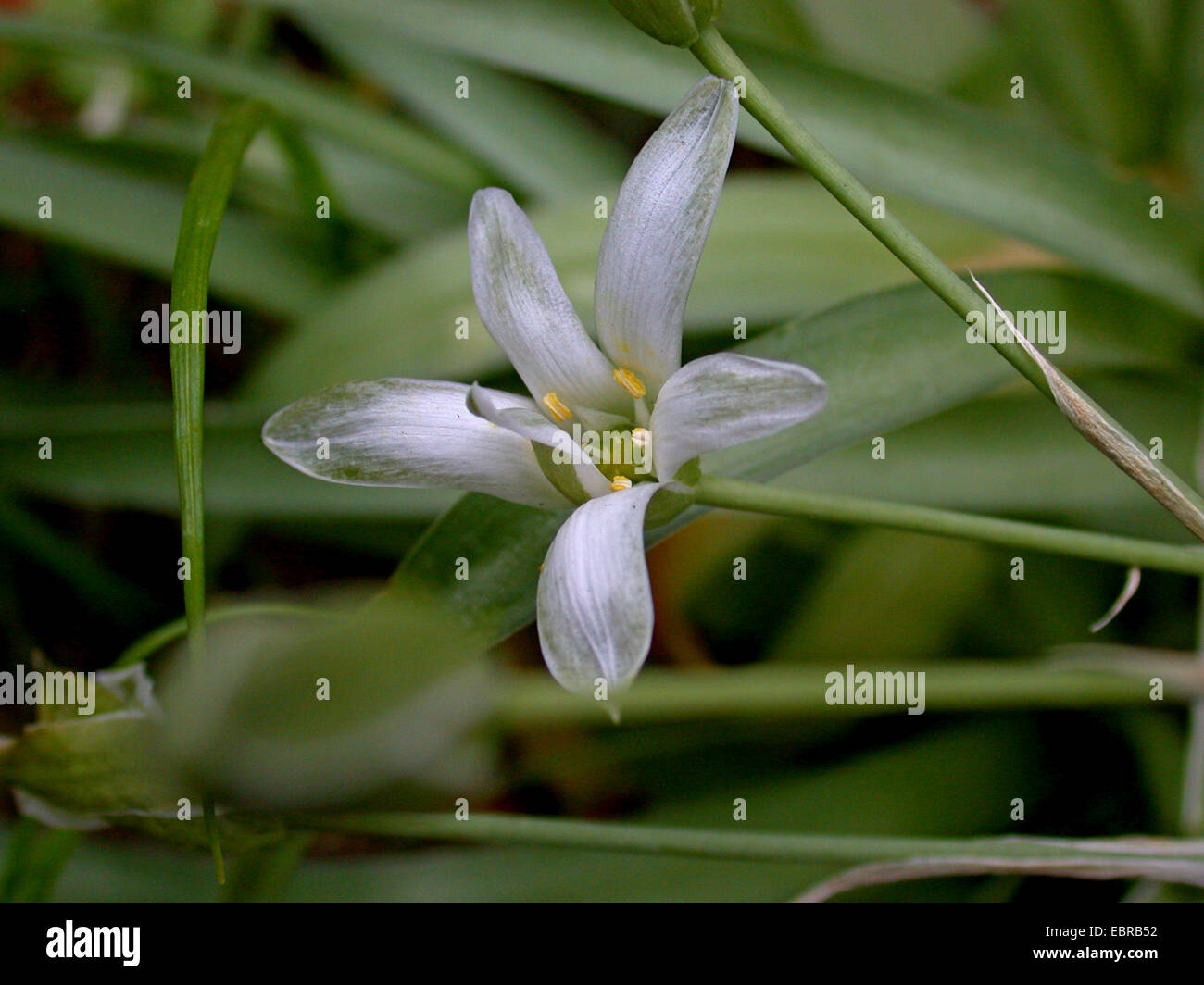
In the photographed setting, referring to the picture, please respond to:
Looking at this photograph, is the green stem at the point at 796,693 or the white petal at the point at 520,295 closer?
the white petal at the point at 520,295

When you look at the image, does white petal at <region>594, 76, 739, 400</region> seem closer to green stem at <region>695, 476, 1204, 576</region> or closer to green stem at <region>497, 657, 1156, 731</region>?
green stem at <region>695, 476, 1204, 576</region>

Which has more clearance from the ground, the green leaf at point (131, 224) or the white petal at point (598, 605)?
the green leaf at point (131, 224)

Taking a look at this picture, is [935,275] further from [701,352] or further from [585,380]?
[701,352]

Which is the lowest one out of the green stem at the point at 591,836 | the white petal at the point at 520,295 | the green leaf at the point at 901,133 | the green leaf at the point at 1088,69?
the green stem at the point at 591,836

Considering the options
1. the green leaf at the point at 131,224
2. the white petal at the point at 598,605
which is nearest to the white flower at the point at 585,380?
the white petal at the point at 598,605

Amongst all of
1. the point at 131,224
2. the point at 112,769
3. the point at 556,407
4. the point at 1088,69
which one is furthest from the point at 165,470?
the point at 1088,69

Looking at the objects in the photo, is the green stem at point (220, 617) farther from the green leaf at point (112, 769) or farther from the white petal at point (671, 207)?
the white petal at point (671, 207)

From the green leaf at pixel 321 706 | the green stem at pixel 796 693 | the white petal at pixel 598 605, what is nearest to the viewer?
the white petal at pixel 598 605
